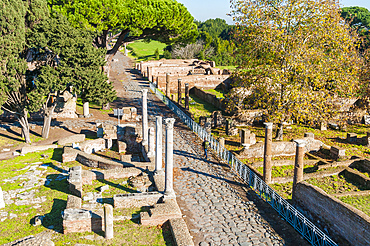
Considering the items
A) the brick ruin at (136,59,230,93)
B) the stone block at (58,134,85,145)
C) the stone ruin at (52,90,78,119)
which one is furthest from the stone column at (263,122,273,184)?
the brick ruin at (136,59,230,93)

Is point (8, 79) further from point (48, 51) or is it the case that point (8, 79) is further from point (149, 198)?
point (149, 198)

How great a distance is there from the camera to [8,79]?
60.6 feet

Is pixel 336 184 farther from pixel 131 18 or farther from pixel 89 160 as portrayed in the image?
pixel 131 18

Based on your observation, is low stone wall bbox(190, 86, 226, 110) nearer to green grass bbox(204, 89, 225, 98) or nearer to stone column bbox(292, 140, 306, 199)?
green grass bbox(204, 89, 225, 98)

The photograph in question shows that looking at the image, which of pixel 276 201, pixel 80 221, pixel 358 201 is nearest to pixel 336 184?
pixel 358 201

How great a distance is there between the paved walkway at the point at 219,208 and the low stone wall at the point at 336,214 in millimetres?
1217

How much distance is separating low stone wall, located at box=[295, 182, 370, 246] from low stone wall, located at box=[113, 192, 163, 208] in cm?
536

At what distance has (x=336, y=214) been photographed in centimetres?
1119

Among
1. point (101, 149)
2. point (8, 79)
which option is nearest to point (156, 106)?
point (101, 149)

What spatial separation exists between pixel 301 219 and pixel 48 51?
54.8 ft

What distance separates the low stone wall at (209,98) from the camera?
3082 centimetres

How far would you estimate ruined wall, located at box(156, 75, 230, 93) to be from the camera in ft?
124

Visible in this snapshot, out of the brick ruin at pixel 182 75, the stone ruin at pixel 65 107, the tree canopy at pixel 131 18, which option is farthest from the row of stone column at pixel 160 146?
the brick ruin at pixel 182 75

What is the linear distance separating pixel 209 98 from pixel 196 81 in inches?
284
